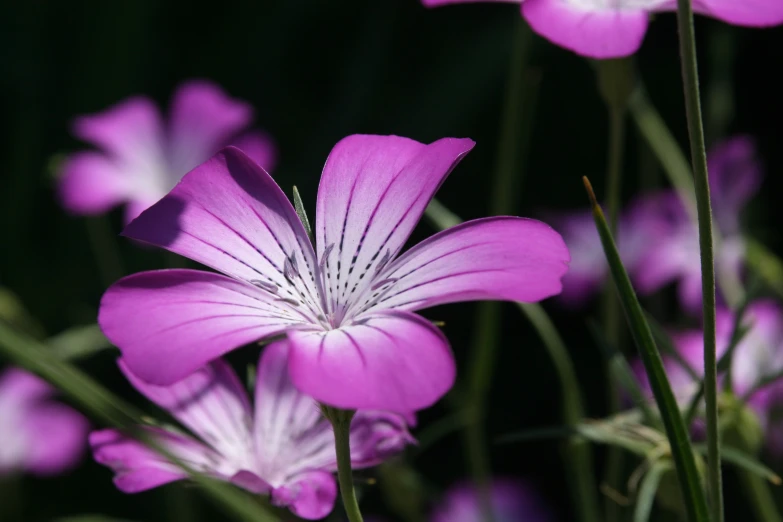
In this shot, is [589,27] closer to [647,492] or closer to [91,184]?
[647,492]

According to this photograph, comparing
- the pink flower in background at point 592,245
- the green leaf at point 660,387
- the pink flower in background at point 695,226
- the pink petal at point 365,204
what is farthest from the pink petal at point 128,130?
the green leaf at point 660,387

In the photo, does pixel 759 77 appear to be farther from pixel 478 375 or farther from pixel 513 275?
pixel 513 275

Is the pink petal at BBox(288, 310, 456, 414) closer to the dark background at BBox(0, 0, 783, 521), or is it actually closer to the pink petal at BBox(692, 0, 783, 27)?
the pink petal at BBox(692, 0, 783, 27)

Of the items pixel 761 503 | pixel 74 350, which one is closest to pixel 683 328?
pixel 761 503

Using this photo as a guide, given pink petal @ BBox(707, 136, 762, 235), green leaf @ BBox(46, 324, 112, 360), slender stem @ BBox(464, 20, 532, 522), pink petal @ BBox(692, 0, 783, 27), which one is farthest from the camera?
pink petal @ BBox(707, 136, 762, 235)

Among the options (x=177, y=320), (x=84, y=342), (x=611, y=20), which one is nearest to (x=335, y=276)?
(x=177, y=320)

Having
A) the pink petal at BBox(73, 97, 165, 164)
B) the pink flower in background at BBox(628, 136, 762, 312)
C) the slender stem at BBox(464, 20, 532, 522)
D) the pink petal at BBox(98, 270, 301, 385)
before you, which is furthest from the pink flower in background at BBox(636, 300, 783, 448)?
the pink petal at BBox(73, 97, 165, 164)
